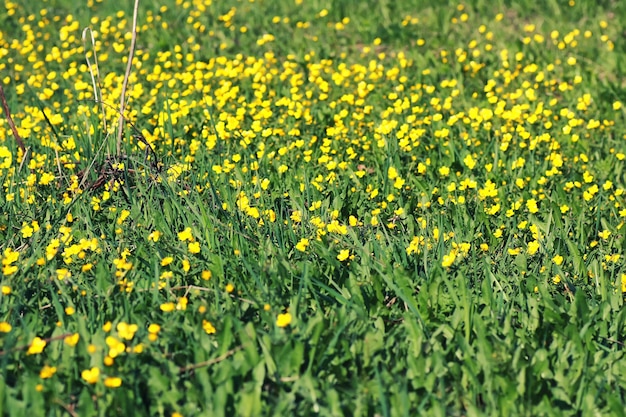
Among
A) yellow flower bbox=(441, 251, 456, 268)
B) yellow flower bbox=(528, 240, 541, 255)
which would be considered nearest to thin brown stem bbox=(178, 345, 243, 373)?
yellow flower bbox=(441, 251, 456, 268)

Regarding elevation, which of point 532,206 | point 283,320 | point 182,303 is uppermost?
point 182,303

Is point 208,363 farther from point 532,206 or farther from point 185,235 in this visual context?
point 532,206

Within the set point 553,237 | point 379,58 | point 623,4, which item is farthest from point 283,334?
point 623,4

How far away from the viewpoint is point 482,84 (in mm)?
6109

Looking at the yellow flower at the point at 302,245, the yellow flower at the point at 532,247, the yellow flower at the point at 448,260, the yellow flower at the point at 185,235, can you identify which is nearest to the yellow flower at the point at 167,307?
the yellow flower at the point at 185,235

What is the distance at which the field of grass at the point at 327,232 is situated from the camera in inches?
105

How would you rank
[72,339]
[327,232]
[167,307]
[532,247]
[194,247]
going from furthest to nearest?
[327,232] → [532,247] → [194,247] → [167,307] → [72,339]

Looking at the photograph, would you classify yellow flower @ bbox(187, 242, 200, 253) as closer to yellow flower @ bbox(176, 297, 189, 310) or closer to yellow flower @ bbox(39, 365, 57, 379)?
yellow flower @ bbox(176, 297, 189, 310)

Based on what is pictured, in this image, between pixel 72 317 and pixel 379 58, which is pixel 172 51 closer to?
pixel 379 58

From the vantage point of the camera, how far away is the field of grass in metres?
2.68

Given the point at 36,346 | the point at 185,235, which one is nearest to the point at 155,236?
the point at 185,235

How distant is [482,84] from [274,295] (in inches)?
143

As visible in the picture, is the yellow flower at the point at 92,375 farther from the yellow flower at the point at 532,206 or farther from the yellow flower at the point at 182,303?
A: the yellow flower at the point at 532,206

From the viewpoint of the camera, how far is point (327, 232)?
3.66 m
